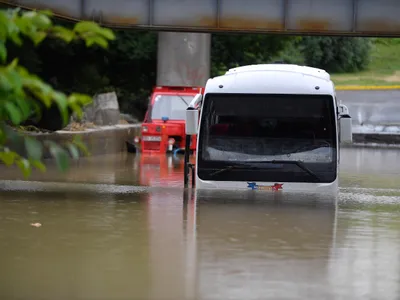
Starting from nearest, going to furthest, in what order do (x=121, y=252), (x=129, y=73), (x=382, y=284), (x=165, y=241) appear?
(x=382, y=284) → (x=121, y=252) → (x=165, y=241) → (x=129, y=73)

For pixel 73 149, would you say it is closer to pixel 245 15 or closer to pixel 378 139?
pixel 245 15

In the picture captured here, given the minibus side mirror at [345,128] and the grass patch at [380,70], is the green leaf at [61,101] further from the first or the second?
the grass patch at [380,70]

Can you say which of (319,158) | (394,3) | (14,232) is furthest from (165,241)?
(394,3)

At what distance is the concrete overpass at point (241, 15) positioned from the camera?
28.3m

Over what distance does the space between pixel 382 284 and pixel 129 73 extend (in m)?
39.9

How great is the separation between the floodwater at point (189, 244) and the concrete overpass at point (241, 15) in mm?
8490

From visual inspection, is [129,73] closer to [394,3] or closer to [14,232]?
[394,3]

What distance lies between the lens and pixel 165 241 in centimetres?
1265

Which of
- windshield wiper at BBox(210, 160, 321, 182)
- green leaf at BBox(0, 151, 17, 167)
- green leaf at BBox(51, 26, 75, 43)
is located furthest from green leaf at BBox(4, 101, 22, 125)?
windshield wiper at BBox(210, 160, 321, 182)

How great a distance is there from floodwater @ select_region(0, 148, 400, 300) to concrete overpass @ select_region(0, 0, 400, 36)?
27.9 feet

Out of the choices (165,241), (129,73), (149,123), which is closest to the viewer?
(165,241)

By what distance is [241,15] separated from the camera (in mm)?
28625

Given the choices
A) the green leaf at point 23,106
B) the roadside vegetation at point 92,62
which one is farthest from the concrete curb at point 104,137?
the green leaf at point 23,106

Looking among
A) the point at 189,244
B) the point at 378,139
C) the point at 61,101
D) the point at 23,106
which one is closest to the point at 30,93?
the point at 23,106
